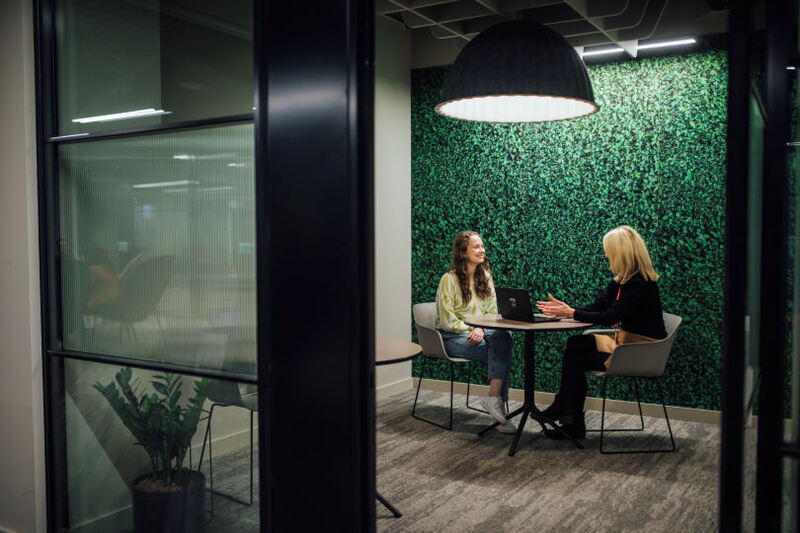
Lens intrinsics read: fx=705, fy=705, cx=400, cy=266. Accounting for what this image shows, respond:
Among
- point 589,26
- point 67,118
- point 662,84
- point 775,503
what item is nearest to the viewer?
point 775,503

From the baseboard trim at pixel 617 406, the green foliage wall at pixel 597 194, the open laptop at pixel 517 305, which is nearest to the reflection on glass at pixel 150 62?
the open laptop at pixel 517 305

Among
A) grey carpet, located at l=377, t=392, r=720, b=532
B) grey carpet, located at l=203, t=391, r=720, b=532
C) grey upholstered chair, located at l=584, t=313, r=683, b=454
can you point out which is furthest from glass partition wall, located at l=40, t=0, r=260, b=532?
grey upholstered chair, located at l=584, t=313, r=683, b=454

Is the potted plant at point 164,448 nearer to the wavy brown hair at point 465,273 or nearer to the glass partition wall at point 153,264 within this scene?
the glass partition wall at point 153,264

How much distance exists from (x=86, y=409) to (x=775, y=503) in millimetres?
2636

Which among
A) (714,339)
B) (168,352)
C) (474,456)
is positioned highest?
(168,352)

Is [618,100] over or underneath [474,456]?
over

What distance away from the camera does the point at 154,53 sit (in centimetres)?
274

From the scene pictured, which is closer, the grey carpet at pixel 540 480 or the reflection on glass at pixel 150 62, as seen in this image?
the reflection on glass at pixel 150 62

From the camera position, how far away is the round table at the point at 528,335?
4816 millimetres

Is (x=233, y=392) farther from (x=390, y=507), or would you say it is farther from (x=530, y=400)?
(x=530, y=400)

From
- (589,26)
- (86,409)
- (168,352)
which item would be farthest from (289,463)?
(589,26)

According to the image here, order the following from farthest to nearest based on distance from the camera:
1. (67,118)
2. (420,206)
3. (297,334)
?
(420,206) < (67,118) < (297,334)

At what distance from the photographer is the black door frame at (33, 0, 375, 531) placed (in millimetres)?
2174

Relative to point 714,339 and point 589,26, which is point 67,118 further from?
point 714,339
